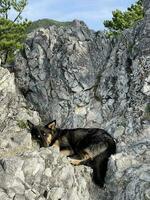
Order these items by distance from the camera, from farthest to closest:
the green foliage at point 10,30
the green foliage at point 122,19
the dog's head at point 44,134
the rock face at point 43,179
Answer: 1. the green foliage at point 122,19
2. the green foliage at point 10,30
3. the dog's head at point 44,134
4. the rock face at point 43,179

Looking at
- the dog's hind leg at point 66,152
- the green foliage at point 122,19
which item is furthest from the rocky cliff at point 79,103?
the green foliage at point 122,19

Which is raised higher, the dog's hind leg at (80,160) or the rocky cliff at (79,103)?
the rocky cliff at (79,103)

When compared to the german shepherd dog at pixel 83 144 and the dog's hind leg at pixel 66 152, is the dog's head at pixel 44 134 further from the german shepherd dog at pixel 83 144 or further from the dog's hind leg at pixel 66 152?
the dog's hind leg at pixel 66 152

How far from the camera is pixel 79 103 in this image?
24.4 meters

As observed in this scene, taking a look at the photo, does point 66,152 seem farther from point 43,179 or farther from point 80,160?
point 43,179

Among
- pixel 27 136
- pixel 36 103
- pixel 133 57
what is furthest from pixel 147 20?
pixel 27 136

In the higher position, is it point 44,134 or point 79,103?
point 79,103

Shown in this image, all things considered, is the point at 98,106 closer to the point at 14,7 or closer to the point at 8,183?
the point at 8,183

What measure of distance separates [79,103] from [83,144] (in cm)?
470

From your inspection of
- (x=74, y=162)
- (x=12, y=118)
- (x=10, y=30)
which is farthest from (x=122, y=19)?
(x=74, y=162)

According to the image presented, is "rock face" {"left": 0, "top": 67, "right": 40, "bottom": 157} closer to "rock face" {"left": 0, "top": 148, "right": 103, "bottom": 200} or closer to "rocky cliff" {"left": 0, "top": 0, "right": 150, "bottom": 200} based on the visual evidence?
"rocky cliff" {"left": 0, "top": 0, "right": 150, "bottom": 200}

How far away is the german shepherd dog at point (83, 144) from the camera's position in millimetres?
19016

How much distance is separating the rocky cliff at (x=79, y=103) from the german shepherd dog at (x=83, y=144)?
15.3 inches

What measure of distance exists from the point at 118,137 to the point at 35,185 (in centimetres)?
564
